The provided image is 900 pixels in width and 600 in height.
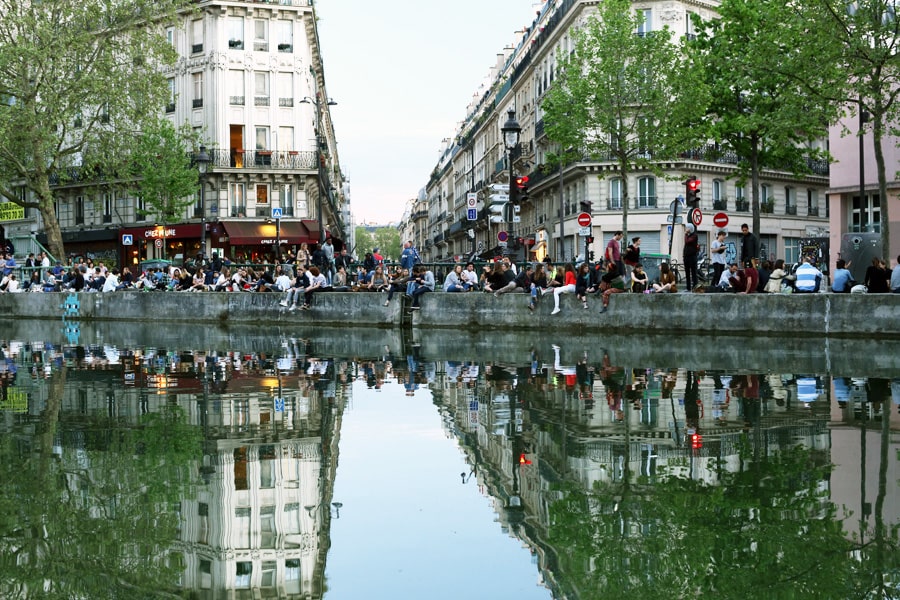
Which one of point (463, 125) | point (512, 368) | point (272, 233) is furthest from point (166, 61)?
point (463, 125)

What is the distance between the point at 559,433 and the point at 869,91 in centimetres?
1883

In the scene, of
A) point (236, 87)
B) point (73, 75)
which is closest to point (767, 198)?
point (236, 87)

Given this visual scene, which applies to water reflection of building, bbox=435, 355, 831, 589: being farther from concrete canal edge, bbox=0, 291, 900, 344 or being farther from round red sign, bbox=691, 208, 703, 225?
round red sign, bbox=691, 208, 703, 225

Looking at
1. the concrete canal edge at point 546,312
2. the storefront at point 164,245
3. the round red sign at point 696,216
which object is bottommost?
the concrete canal edge at point 546,312

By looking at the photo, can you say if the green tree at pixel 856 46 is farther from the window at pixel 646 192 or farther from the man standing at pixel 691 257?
the window at pixel 646 192

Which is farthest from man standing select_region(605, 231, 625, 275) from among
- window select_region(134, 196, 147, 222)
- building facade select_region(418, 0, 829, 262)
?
window select_region(134, 196, 147, 222)

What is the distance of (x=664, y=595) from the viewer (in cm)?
370

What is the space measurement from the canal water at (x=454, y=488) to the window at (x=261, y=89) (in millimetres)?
45234

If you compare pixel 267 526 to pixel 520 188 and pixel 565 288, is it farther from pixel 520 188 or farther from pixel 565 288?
pixel 520 188

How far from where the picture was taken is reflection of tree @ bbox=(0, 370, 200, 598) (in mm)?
3885

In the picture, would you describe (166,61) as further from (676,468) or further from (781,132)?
(676,468)

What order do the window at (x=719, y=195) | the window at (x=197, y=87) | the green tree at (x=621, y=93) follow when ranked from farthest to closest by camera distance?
the window at (x=197, y=87), the window at (x=719, y=195), the green tree at (x=621, y=93)

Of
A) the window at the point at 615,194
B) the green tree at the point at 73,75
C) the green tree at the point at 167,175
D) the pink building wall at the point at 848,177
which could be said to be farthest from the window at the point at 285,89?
the pink building wall at the point at 848,177

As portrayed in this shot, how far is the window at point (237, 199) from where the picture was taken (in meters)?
54.3
